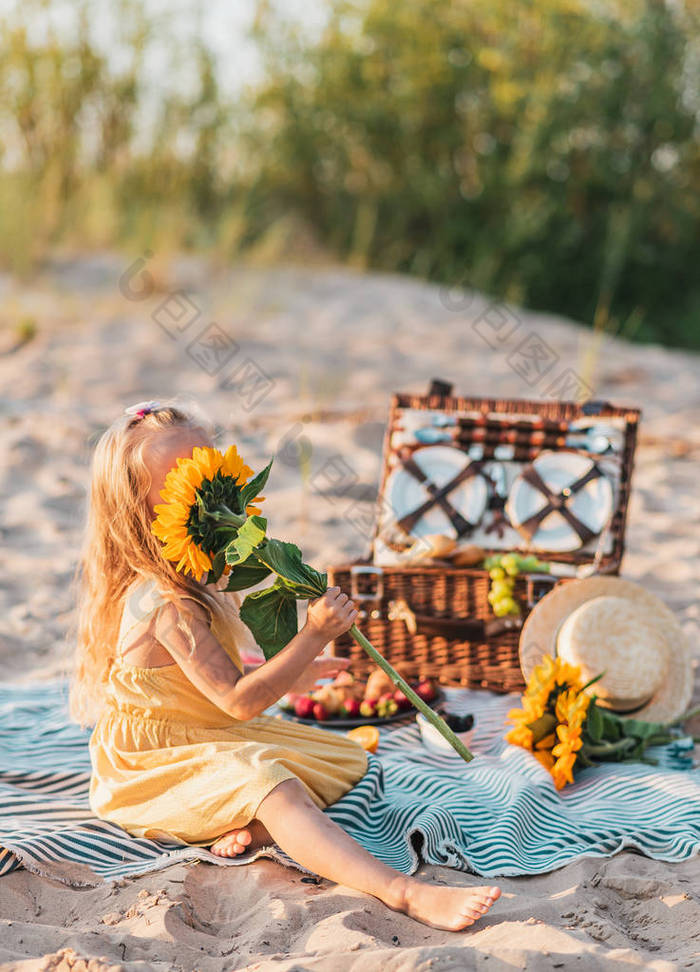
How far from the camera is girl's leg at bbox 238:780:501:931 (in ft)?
5.98

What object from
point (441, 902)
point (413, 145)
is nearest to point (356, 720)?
point (441, 902)

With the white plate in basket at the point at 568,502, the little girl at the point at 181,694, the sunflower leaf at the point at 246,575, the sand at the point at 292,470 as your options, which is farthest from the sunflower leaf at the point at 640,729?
the sunflower leaf at the point at 246,575

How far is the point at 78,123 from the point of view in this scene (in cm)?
851

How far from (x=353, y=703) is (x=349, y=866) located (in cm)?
97

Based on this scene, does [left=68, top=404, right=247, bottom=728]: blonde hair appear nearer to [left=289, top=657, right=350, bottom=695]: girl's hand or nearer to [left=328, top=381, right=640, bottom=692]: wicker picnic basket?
[left=289, top=657, right=350, bottom=695]: girl's hand

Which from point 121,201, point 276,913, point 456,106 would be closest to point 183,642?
point 276,913

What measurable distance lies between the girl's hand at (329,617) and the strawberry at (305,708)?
91 centimetres

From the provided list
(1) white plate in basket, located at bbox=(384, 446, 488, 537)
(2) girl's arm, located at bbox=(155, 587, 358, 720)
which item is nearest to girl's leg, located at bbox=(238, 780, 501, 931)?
(2) girl's arm, located at bbox=(155, 587, 358, 720)

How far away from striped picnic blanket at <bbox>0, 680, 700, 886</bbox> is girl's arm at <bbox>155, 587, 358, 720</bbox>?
1.12ft

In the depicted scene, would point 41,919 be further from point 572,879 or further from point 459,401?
point 459,401

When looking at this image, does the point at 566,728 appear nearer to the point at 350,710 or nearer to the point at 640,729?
the point at 640,729

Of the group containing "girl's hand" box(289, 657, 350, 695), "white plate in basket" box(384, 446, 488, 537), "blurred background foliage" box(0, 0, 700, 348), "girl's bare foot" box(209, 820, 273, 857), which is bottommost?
"girl's bare foot" box(209, 820, 273, 857)

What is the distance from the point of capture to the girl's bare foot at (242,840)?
2104 millimetres

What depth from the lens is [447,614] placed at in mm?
3113
